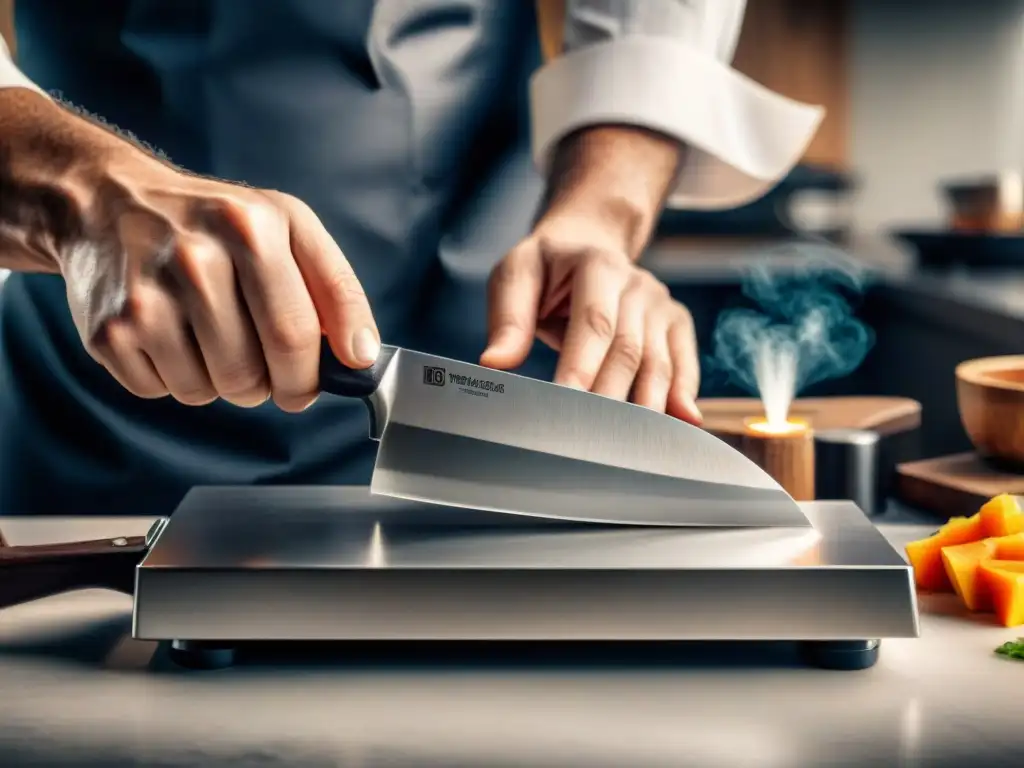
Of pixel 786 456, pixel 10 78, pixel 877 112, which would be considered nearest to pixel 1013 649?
pixel 786 456

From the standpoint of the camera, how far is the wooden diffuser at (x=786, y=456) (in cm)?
99

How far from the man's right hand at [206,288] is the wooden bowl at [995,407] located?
1.87 feet

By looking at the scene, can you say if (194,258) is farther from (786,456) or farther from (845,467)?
(845,467)

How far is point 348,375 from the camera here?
2.55 ft

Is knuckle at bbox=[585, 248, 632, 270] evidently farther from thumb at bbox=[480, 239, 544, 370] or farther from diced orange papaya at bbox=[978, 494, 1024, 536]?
diced orange papaya at bbox=[978, 494, 1024, 536]

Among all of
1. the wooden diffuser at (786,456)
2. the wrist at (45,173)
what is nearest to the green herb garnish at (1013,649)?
the wooden diffuser at (786,456)

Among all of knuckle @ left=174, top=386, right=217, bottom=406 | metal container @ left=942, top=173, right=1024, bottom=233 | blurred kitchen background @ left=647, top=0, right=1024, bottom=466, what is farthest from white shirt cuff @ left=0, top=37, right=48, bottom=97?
blurred kitchen background @ left=647, top=0, right=1024, bottom=466

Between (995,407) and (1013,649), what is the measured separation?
0.37 meters

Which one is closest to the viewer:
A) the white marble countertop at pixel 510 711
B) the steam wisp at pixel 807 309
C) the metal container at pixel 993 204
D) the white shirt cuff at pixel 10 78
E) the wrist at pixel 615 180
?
the white marble countertop at pixel 510 711

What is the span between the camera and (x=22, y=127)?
2.92 ft

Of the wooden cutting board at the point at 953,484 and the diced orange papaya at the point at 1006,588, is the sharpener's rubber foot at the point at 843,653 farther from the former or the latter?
the wooden cutting board at the point at 953,484

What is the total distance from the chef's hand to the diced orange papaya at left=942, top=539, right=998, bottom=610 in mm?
238

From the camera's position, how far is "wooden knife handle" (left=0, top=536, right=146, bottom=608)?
2.50ft

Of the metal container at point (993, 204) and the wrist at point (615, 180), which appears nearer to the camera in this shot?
the wrist at point (615, 180)
